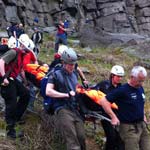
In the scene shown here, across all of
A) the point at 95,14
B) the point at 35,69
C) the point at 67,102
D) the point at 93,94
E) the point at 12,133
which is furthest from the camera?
the point at 95,14

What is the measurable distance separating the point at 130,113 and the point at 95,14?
1147 inches

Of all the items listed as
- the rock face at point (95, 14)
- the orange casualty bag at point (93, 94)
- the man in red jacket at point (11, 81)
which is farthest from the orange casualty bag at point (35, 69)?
the rock face at point (95, 14)

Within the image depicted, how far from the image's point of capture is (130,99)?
252 inches

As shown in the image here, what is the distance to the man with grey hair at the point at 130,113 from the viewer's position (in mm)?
6371

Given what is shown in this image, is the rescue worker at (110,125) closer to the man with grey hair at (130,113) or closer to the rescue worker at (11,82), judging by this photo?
the man with grey hair at (130,113)

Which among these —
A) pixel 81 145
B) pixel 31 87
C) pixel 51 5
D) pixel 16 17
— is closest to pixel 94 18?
pixel 51 5

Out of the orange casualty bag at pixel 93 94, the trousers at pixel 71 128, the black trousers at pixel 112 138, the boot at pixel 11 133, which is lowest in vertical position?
the black trousers at pixel 112 138

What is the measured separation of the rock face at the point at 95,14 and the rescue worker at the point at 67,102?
2621 centimetres

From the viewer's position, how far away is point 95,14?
35.1 metres

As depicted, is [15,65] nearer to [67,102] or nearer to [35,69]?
[35,69]

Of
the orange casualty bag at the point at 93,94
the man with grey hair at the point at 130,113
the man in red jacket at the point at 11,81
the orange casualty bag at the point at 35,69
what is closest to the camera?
the man with grey hair at the point at 130,113

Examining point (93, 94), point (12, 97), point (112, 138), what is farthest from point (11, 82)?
point (112, 138)

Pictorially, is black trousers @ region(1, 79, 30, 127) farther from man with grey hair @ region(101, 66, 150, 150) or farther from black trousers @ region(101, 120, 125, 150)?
man with grey hair @ region(101, 66, 150, 150)

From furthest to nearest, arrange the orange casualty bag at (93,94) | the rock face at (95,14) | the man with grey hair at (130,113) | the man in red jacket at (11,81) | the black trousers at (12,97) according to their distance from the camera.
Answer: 1. the rock face at (95,14)
2. the black trousers at (12,97)
3. the man in red jacket at (11,81)
4. the orange casualty bag at (93,94)
5. the man with grey hair at (130,113)
